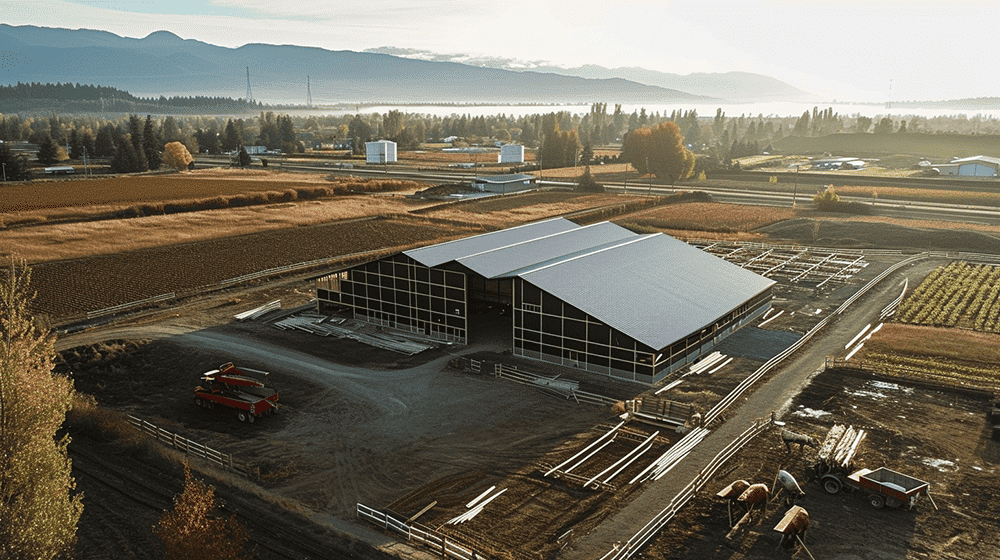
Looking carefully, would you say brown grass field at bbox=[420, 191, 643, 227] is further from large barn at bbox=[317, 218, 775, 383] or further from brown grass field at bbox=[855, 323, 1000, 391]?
brown grass field at bbox=[855, 323, 1000, 391]

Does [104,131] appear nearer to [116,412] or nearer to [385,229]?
[385,229]

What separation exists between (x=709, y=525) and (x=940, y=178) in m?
135

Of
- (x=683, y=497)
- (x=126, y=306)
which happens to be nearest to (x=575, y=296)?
(x=683, y=497)

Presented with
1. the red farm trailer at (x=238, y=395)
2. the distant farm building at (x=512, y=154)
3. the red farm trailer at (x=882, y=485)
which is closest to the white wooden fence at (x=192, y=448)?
the red farm trailer at (x=238, y=395)

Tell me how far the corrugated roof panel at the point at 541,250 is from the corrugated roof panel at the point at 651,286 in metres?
2.90

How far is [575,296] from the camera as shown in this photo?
3644cm

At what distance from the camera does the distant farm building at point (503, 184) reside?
115000mm

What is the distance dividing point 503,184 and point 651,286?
7695 centimetres

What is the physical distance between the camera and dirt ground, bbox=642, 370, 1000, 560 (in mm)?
21219

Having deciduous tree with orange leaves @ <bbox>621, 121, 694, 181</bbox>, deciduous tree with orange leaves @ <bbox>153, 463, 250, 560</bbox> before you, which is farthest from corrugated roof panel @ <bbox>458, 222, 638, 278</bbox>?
deciduous tree with orange leaves @ <bbox>621, 121, 694, 181</bbox>

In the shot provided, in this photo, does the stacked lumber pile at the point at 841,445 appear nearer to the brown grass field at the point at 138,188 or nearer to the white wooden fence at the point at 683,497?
the white wooden fence at the point at 683,497

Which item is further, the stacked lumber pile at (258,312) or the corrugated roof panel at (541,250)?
the stacked lumber pile at (258,312)

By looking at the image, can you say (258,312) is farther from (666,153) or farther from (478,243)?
(666,153)

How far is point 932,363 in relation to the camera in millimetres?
37375
